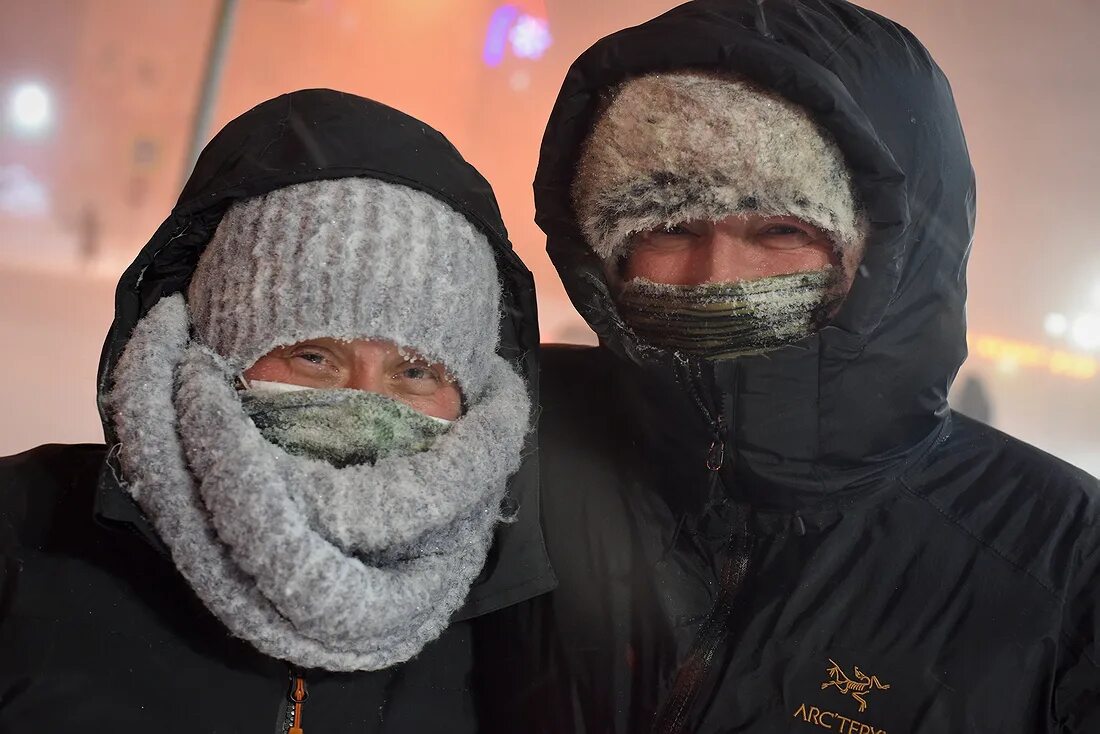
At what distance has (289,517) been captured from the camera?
0.92 meters

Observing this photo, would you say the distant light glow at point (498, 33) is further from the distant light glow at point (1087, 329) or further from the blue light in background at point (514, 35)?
the distant light glow at point (1087, 329)

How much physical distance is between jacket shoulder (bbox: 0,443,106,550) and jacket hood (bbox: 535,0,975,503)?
28.8 inches

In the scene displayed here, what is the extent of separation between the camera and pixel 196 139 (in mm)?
2422

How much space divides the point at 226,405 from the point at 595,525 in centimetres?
51

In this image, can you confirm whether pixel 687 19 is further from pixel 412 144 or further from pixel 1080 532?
pixel 1080 532

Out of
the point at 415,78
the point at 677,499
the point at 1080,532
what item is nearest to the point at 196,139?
the point at 415,78

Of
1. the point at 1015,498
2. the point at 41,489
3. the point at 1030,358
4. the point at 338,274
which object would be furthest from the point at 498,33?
the point at 1015,498

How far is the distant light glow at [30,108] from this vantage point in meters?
2.49

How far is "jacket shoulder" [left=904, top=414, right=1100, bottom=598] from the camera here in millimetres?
962

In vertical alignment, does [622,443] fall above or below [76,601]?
above

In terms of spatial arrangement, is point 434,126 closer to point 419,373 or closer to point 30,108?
point 30,108

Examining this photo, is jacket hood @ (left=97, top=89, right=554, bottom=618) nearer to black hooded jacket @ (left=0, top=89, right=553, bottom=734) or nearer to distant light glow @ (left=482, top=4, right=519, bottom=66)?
black hooded jacket @ (left=0, top=89, right=553, bottom=734)

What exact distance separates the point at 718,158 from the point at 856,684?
665 millimetres

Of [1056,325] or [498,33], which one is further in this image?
[498,33]
